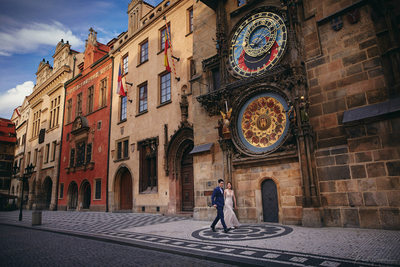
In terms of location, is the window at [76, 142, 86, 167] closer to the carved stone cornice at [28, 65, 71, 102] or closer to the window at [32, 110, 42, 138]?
the carved stone cornice at [28, 65, 71, 102]

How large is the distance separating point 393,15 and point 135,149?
658 inches

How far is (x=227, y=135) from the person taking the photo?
11406 mm

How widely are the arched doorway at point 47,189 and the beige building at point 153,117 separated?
15.3m

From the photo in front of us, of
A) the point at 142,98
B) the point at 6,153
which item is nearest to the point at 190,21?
the point at 142,98

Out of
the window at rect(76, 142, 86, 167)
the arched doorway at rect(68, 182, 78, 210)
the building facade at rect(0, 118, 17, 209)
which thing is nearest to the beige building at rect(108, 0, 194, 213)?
the window at rect(76, 142, 86, 167)

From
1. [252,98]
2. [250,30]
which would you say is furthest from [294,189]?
[250,30]

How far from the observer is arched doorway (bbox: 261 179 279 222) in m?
9.98

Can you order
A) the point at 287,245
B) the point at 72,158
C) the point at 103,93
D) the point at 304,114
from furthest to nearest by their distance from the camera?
the point at 72,158
the point at 103,93
the point at 304,114
the point at 287,245

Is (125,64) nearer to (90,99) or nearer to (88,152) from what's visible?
(90,99)

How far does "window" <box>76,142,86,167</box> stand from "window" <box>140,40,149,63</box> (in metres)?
11.2

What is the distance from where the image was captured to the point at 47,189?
1284 inches

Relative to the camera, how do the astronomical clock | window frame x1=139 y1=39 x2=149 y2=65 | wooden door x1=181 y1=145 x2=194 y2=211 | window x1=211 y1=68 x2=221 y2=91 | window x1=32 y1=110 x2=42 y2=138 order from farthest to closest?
window x1=32 y1=110 x2=42 y2=138 < window frame x1=139 y1=39 x2=149 y2=65 < wooden door x1=181 y1=145 x2=194 y2=211 < window x1=211 y1=68 x2=221 y2=91 < the astronomical clock

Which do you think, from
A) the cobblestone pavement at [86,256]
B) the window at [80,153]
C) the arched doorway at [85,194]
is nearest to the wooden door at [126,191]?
the arched doorway at [85,194]

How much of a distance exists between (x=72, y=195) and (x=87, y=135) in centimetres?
692
